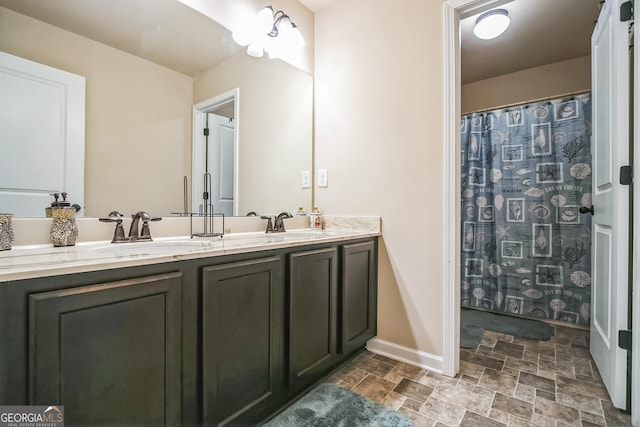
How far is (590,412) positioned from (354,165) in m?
1.74

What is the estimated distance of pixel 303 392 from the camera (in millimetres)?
1490

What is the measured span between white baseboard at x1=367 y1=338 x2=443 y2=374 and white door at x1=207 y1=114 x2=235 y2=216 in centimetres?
127

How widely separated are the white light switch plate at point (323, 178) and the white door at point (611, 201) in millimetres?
1574

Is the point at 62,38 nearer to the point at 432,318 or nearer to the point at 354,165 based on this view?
Answer: the point at 354,165

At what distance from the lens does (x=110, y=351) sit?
800 mm

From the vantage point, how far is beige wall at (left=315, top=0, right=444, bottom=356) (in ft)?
5.82

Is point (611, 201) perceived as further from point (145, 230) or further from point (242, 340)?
point (145, 230)

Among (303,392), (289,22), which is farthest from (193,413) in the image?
(289,22)

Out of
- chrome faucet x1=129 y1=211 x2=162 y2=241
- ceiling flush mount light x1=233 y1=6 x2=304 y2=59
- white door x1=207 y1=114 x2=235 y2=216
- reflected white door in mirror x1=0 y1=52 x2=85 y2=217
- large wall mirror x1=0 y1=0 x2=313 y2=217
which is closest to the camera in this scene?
reflected white door in mirror x1=0 y1=52 x2=85 y2=217

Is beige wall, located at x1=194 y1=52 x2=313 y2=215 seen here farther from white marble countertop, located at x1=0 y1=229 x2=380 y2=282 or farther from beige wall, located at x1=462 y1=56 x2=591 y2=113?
beige wall, located at x1=462 y1=56 x2=591 y2=113

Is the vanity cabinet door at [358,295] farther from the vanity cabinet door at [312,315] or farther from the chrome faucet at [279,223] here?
the chrome faucet at [279,223]

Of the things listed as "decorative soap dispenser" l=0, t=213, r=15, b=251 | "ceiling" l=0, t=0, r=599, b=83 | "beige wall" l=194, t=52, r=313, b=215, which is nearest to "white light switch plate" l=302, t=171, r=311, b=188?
"beige wall" l=194, t=52, r=313, b=215

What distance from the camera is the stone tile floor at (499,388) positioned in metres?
1.35

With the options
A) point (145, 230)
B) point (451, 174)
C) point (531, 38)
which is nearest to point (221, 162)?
point (145, 230)
